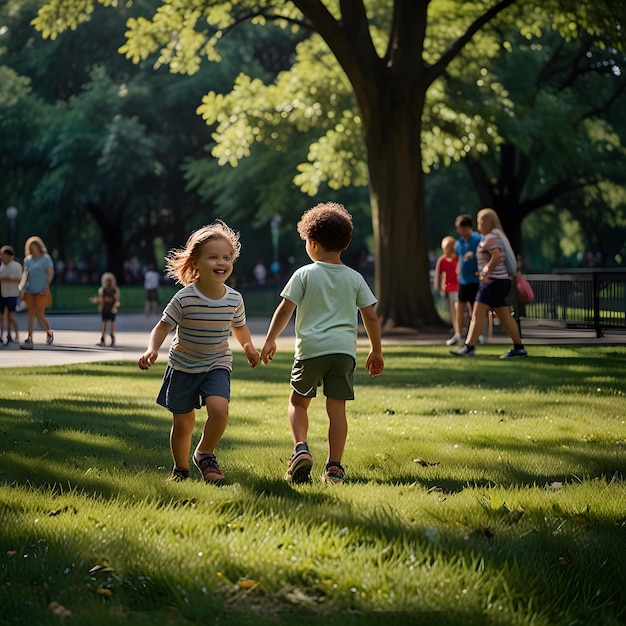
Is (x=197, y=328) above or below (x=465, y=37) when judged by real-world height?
below

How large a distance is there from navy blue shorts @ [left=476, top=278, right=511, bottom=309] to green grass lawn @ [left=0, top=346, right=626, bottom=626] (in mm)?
5399

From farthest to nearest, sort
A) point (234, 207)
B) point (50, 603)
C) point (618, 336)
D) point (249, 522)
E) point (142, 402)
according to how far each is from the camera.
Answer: point (234, 207)
point (618, 336)
point (142, 402)
point (249, 522)
point (50, 603)

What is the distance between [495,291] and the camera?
1509cm

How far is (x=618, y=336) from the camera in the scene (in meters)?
19.9

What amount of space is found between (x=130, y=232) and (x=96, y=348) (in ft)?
148

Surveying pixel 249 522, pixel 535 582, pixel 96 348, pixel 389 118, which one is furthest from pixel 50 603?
pixel 389 118

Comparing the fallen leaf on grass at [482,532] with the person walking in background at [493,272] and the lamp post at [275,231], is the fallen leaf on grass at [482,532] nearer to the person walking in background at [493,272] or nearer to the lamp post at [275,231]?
the person walking in background at [493,272]

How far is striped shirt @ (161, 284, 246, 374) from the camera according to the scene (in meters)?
6.27

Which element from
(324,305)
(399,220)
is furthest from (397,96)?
(324,305)

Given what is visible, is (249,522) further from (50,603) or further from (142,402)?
(142,402)

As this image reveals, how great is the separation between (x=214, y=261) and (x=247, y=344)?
50cm

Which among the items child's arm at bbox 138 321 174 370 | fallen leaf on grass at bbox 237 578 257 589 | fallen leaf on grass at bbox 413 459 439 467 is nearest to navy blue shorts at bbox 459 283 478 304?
fallen leaf on grass at bbox 413 459 439 467

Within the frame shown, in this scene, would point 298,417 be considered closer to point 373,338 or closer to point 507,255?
point 373,338

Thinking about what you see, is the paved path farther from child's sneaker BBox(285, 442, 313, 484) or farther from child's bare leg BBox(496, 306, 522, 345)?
child's sneaker BBox(285, 442, 313, 484)
